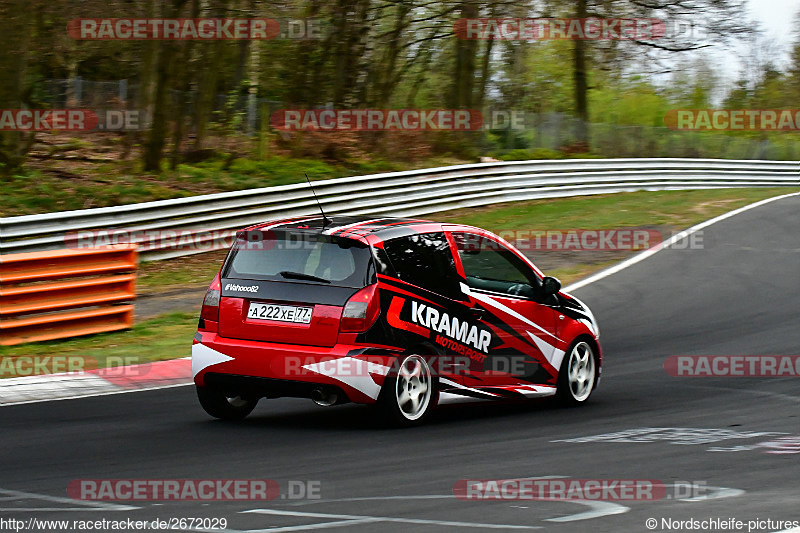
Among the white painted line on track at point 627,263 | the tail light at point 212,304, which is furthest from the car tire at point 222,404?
the white painted line on track at point 627,263

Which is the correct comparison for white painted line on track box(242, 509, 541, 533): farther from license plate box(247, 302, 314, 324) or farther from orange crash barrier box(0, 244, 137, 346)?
orange crash barrier box(0, 244, 137, 346)

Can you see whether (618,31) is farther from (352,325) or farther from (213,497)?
(213,497)

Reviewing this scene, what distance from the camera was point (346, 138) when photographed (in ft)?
83.8

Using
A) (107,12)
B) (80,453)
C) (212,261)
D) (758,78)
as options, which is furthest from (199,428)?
(758,78)

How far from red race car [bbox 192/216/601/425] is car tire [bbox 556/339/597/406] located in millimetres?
470

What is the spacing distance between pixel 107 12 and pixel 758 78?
1450 inches

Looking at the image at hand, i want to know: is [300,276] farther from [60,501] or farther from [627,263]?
[627,263]

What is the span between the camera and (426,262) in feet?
27.8

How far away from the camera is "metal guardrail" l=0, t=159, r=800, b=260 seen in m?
17.1

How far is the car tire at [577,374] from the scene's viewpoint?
9484 millimetres

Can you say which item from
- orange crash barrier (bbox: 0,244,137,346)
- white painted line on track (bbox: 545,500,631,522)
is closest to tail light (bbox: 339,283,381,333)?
white painted line on track (bbox: 545,500,631,522)

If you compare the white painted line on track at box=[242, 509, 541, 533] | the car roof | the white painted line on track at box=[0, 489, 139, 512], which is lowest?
the white painted line on track at box=[0, 489, 139, 512]

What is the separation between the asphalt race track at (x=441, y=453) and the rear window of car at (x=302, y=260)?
3.71 ft

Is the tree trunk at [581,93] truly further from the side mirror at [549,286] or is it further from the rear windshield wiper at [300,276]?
the rear windshield wiper at [300,276]
